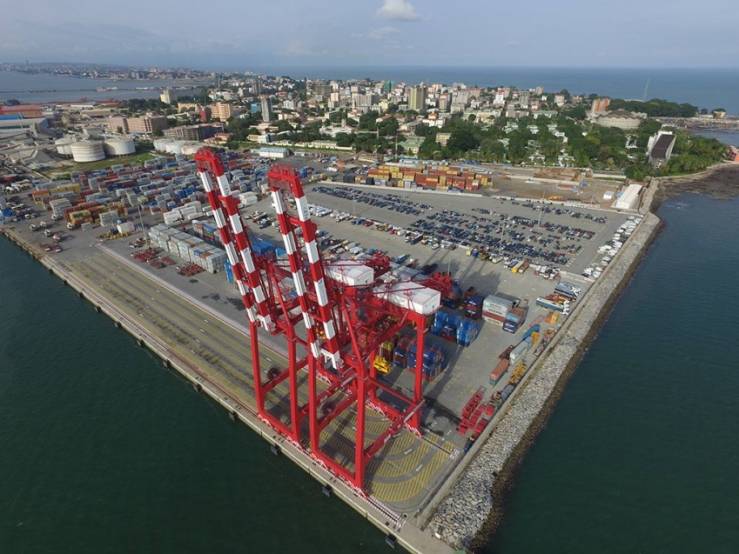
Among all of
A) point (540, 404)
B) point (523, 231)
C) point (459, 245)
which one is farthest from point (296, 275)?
point (523, 231)

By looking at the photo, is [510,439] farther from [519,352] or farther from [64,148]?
[64,148]

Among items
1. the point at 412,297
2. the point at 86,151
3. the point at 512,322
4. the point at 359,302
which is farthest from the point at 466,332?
the point at 86,151

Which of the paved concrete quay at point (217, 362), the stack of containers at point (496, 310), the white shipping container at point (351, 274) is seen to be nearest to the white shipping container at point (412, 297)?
the white shipping container at point (351, 274)

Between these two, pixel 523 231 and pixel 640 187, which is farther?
Result: pixel 640 187

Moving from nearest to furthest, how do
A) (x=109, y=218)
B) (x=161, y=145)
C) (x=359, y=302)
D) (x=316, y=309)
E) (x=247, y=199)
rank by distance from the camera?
(x=316, y=309) < (x=359, y=302) < (x=109, y=218) < (x=247, y=199) < (x=161, y=145)

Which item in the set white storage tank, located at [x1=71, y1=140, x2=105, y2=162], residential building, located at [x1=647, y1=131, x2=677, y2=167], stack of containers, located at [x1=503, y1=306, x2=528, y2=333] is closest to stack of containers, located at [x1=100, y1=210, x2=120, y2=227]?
white storage tank, located at [x1=71, y1=140, x2=105, y2=162]

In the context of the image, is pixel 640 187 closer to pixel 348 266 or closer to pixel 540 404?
pixel 540 404
